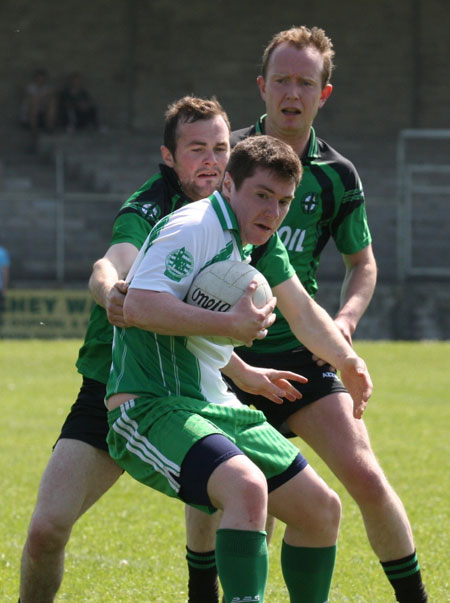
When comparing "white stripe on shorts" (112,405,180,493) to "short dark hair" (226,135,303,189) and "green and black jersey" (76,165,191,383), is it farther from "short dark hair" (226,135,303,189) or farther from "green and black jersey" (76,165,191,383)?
"short dark hair" (226,135,303,189)

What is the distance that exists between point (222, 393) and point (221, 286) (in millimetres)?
429

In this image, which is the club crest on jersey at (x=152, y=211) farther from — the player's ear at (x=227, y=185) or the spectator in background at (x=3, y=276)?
the spectator in background at (x=3, y=276)

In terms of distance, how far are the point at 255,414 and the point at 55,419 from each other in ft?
26.3

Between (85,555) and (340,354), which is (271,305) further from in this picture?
(85,555)

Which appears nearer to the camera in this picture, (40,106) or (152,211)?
(152,211)

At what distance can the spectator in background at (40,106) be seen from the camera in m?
27.0

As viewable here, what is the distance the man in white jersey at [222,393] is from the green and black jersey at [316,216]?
2.61 feet

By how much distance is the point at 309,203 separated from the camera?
5.20 metres

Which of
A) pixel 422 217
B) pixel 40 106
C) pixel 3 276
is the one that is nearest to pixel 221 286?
pixel 3 276

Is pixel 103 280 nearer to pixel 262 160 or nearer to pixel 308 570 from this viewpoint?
pixel 262 160

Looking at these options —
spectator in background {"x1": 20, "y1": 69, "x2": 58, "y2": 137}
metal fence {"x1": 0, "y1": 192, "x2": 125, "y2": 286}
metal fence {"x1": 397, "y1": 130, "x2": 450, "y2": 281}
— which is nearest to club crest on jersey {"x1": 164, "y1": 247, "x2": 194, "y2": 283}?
metal fence {"x1": 0, "y1": 192, "x2": 125, "y2": 286}

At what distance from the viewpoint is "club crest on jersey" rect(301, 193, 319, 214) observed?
5188mm

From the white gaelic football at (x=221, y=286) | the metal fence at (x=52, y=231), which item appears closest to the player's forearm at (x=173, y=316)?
the white gaelic football at (x=221, y=286)

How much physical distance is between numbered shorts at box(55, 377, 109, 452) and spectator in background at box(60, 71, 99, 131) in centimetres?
2273
